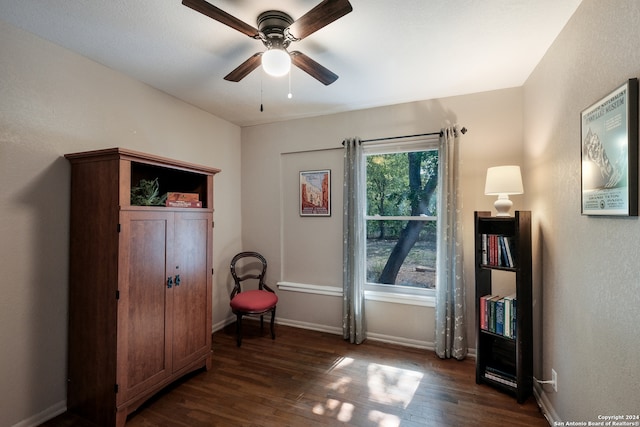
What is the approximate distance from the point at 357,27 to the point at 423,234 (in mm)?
2127

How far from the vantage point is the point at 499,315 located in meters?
2.27

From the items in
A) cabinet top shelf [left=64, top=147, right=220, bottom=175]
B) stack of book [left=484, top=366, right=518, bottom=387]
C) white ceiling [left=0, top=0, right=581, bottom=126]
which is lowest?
stack of book [left=484, top=366, right=518, bottom=387]

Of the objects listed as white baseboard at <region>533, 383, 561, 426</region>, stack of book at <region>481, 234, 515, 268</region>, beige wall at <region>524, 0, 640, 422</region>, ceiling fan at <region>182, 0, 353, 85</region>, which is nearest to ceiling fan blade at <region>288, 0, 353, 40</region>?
ceiling fan at <region>182, 0, 353, 85</region>

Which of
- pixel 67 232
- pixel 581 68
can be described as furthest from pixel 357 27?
pixel 67 232

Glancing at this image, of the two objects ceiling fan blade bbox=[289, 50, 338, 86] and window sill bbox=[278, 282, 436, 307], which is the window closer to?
window sill bbox=[278, 282, 436, 307]

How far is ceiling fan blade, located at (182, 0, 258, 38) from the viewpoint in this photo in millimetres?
1343

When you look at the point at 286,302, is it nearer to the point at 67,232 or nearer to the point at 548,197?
the point at 67,232

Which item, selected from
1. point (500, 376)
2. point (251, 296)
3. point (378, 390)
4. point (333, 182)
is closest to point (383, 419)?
point (378, 390)

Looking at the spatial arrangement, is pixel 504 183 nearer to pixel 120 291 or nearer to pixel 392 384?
pixel 392 384

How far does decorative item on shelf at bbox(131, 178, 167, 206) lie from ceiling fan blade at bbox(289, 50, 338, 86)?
58.0 inches

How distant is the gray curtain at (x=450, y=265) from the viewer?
272 centimetres

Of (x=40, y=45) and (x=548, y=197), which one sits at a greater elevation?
(x=40, y=45)

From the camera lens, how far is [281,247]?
366 cm

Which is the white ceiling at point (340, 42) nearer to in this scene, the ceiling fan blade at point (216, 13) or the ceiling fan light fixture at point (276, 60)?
the ceiling fan blade at point (216, 13)
